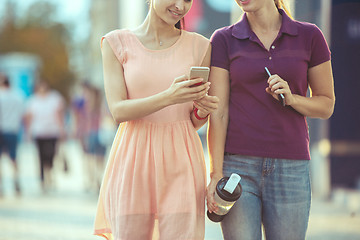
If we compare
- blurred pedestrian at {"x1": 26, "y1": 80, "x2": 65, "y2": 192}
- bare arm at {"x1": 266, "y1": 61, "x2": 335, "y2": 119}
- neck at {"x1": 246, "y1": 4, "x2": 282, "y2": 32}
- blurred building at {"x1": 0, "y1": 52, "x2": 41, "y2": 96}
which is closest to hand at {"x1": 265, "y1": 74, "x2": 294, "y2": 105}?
bare arm at {"x1": 266, "y1": 61, "x2": 335, "y2": 119}

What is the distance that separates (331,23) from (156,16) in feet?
21.7

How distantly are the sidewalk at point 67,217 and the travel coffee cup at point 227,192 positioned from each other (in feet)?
12.0

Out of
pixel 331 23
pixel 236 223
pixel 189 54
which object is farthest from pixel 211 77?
pixel 331 23

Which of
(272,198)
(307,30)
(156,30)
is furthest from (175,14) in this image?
(272,198)

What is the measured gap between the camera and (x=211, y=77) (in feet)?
10.0

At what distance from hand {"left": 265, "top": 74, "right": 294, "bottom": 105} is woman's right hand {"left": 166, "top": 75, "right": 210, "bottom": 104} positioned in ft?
1.02

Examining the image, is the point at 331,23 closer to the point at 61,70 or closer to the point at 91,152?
the point at 91,152

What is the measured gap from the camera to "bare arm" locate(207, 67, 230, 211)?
3016mm

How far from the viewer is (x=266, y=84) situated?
2.99 meters

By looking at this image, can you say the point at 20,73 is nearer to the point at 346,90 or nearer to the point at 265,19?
the point at 346,90

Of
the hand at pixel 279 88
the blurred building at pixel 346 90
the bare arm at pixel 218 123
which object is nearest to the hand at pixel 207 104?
the bare arm at pixel 218 123

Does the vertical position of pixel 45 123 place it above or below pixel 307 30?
below

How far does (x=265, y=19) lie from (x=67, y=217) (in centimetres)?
547

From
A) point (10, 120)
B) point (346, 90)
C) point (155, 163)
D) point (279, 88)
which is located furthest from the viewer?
point (10, 120)
